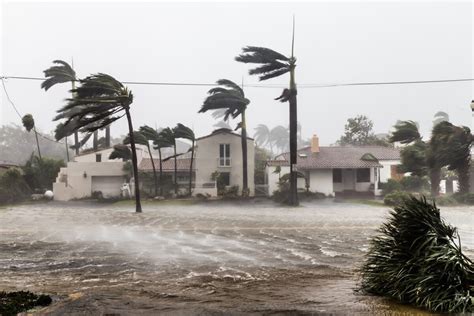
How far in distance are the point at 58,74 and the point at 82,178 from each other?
12.1m

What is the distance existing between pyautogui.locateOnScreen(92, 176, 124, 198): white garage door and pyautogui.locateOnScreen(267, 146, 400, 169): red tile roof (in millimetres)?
14208

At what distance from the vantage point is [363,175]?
43.7 metres

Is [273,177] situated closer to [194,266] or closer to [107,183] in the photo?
[107,183]

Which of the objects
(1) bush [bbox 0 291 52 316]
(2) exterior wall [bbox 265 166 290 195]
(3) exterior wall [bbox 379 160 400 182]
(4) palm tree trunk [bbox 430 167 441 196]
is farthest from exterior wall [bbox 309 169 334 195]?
(1) bush [bbox 0 291 52 316]

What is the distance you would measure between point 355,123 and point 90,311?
5787 centimetres

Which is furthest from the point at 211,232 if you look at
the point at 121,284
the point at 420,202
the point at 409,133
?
the point at 409,133

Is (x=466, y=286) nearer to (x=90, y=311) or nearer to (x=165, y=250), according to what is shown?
(x=90, y=311)

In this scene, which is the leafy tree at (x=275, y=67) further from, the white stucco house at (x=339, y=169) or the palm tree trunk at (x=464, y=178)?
the palm tree trunk at (x=464, y=178)

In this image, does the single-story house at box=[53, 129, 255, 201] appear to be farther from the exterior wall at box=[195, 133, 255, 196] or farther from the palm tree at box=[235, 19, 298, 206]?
the palm tree at box=[235, 19, 298, 206]

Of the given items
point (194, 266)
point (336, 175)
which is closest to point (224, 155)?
point (336, 175)

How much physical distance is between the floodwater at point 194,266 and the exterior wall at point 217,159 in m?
21.3

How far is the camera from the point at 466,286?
6.32m

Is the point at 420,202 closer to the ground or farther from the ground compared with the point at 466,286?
farther from the ground

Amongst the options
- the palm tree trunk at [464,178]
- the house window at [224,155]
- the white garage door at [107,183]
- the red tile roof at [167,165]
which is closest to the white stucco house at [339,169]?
the house window at [224,155]
